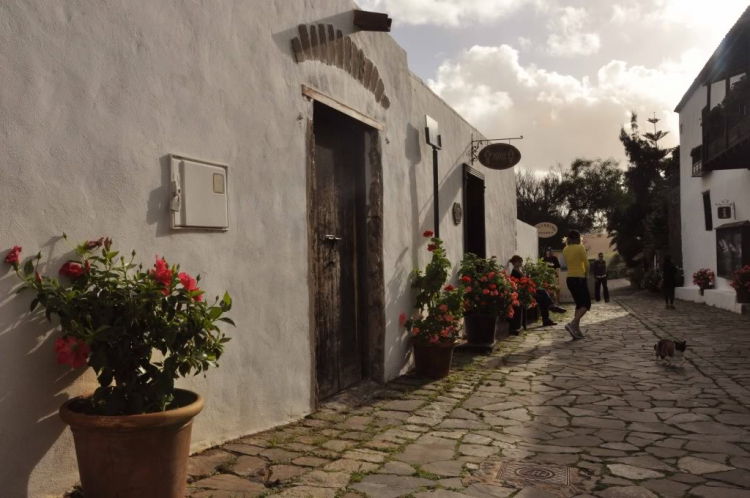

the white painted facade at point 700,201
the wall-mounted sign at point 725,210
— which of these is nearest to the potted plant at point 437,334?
the white painted facade at point 700,201

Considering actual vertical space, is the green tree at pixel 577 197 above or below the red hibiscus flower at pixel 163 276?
above

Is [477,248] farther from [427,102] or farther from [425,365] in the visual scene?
[425,365]

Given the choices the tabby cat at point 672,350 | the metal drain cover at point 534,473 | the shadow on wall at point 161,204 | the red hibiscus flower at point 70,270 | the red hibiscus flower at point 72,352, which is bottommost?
the metal drain cover at point 534,473

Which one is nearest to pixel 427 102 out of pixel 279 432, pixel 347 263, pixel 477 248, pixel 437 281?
pixel 437 281

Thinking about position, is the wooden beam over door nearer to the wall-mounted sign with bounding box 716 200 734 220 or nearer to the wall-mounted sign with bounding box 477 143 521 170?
the wall-mounted sign with bounding box 477 143 521 170

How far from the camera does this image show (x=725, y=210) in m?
15.4

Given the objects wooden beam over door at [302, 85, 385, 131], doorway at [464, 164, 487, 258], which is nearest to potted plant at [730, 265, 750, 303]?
doorway at [464, 164, 487, 258]

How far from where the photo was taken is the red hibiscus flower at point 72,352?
8.71ft

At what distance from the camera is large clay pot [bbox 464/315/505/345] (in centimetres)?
815

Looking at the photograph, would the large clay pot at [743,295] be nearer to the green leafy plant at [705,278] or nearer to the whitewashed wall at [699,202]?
the whitewashed wall at [699,202]

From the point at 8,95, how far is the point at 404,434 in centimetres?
310

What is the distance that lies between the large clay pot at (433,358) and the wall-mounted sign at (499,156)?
4000mm

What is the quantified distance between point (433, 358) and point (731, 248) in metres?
11.5

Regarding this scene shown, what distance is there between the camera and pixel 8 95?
267 centimetres
